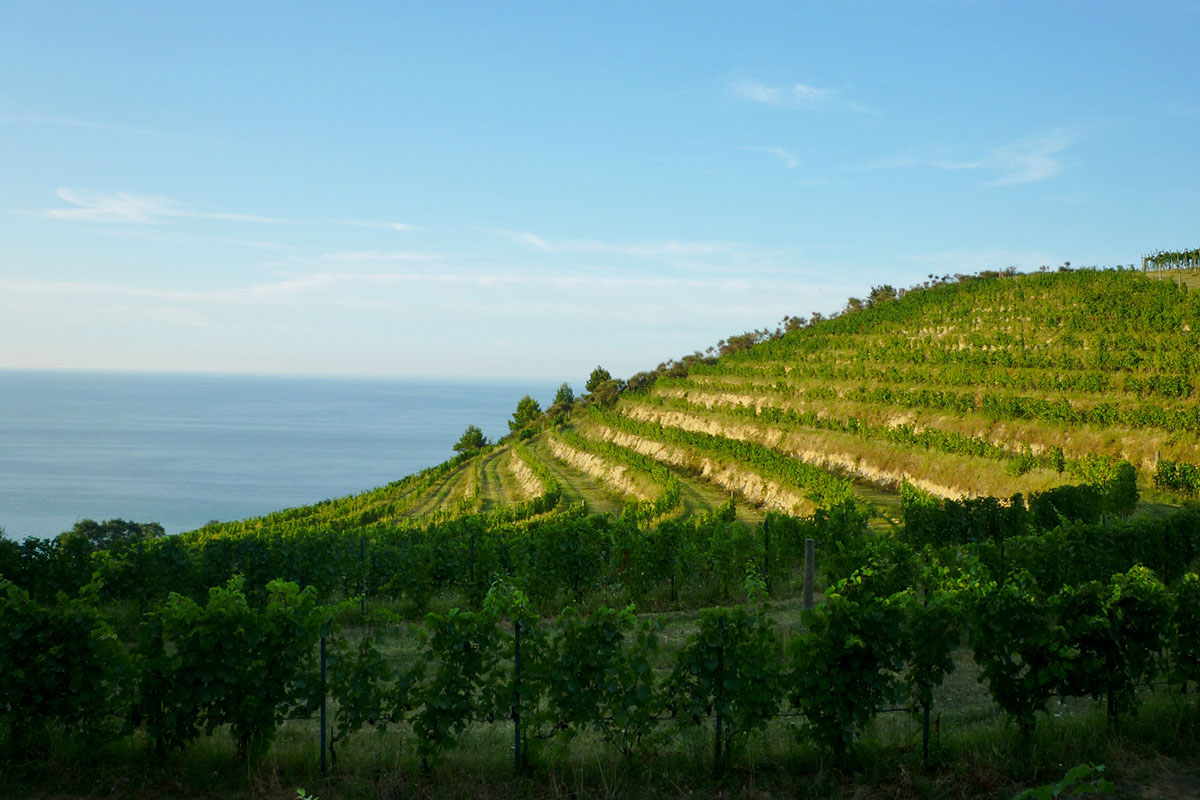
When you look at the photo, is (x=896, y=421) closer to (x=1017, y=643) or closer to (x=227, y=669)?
(x=1017, y=643)

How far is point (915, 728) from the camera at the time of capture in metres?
8.98

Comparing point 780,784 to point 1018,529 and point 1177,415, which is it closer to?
point 1018,529

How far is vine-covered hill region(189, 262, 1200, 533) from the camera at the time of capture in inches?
1344

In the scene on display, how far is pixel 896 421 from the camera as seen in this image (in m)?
44.7

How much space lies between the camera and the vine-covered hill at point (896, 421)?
34.1m

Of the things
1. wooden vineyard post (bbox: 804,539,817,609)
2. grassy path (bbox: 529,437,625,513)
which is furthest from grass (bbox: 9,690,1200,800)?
grassy path (bbox: 529,437,625,513)

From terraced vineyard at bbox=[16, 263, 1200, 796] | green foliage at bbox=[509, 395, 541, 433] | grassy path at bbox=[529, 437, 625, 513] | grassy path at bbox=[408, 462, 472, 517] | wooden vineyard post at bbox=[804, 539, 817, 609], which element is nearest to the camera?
terraced vineyard at bbox=[16, 263, 1200, 796]

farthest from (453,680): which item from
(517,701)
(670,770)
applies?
(670,770)

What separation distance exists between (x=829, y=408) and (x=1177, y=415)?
21052mm

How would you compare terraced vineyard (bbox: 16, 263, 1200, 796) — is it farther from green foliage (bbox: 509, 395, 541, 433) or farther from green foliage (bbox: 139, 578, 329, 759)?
green foliage (bbox: 509, 395, 541, 433)

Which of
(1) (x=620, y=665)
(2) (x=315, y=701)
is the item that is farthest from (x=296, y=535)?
(1) (x=620, y=665)

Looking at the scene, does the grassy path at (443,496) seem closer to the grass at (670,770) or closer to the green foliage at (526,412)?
the grass at (670,770)

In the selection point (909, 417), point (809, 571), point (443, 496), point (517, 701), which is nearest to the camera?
point (517, 701)

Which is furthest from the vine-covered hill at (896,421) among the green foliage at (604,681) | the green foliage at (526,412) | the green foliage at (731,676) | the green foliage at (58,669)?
the green foliage at (526,412)
